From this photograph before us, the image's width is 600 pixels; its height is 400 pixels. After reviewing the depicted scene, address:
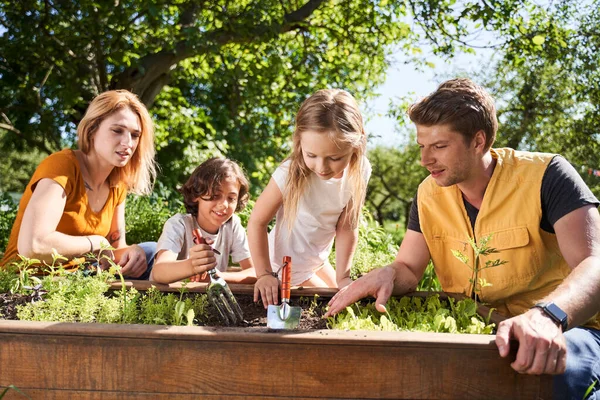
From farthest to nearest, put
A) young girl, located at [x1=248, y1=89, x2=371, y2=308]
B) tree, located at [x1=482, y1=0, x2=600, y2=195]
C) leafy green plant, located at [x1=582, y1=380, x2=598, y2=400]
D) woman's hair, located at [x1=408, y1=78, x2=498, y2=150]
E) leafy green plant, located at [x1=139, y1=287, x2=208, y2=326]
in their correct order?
tree, located at [x1=482, y1=0, x2=600, y2=195] → young girl, located at [x1=248, y1=89, x2=371, y2=308] → woman's hair, located at [x1=408, y1=78, x2=498, y2=150] → leafy green plant, located at [x1=139, y1=287, x2=208, y2=326] → leafy green plant, located at [x1=582, y1=380, x2=598, y2=400]

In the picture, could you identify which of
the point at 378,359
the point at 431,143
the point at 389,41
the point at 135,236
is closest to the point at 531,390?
the point at 378,359

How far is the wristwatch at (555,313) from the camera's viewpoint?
1660 mm

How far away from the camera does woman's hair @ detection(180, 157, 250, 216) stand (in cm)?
302

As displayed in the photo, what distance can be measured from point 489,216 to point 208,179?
4.51 feet

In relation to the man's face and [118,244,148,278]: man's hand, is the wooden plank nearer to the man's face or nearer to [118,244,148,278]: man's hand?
the man's face

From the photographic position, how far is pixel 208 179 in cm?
303

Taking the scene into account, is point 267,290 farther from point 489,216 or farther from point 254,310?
point 489,216

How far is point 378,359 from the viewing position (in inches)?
64.8

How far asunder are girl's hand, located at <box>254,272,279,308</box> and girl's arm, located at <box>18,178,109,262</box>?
2.20 ft

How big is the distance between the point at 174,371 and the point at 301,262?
154cm

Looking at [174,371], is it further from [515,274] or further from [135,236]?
[135,236]

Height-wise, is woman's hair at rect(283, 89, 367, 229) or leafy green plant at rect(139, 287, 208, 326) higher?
woman's hair at rect(283, 89, 367, 229)

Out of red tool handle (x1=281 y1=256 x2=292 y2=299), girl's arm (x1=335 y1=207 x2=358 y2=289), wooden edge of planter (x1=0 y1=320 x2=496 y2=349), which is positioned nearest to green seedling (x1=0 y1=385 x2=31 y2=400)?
wooden edge of planter (x1=0 y1=320 x2=496 y2=349)

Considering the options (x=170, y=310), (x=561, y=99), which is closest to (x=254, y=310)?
(x=170, y=310)
